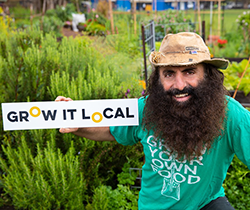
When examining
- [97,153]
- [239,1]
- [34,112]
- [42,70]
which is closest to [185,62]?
[34,112]

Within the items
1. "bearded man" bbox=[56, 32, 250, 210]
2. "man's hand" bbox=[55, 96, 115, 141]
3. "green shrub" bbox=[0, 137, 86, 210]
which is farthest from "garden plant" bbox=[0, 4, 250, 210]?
"bearded man" bbox=[56, 32, 250, 210]

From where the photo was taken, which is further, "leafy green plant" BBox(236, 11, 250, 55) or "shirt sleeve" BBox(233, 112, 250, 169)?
"leafy green plant" BBox(236, 11, 250, 55)


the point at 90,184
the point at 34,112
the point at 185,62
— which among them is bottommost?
the point at 90,184

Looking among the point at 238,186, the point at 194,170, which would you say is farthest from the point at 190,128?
the point at 238,186

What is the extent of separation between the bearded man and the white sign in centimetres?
10

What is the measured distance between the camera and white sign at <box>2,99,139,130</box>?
1772 millimetres

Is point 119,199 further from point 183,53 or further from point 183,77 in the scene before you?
point 183,53

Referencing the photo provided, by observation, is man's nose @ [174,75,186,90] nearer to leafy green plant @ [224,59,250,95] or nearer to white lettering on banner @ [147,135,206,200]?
white lettering on banner @ [147,135,206,200]

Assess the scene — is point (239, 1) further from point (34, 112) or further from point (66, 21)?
point (34, 112)

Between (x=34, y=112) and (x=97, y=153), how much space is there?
48.7 inches

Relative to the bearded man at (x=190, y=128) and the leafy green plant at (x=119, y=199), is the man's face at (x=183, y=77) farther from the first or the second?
the leafy green plant at (x=119, y=199)

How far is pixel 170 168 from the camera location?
5.85 feet

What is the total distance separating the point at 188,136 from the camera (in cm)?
173

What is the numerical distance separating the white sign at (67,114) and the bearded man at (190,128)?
99mm
